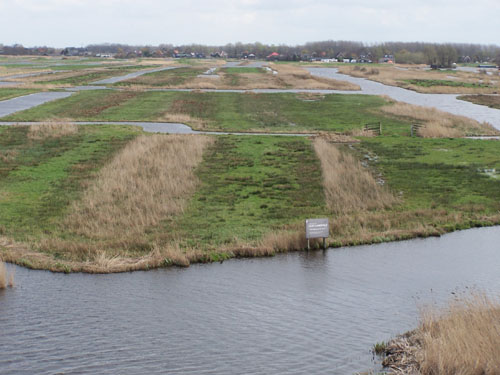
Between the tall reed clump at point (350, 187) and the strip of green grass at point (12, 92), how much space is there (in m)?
64.4

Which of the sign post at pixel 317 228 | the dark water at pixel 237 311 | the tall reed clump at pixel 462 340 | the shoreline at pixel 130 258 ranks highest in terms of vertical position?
the sign post at pixel 317 228

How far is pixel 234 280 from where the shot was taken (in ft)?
69.9

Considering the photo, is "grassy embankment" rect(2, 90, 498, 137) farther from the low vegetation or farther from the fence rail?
the low vegetation

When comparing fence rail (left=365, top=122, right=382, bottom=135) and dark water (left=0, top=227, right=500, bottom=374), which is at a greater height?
fence rail (left=365, top=122, right=382, bottom=135)

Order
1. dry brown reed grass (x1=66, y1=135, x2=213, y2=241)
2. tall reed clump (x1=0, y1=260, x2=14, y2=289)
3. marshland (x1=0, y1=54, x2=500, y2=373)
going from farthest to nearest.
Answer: dry brown reed grass (x1=66, y1=135, x2=213, y2=241)
tall reed clump (x1=0, y1=260, x2=14, y2=289)
marshland (x1=0, y1=54, x2=500, y2=373)

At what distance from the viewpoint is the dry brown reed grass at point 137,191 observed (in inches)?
1055

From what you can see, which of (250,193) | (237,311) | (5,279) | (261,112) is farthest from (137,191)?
(261,112)

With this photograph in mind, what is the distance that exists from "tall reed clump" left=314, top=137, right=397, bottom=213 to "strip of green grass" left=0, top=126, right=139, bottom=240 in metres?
13.6

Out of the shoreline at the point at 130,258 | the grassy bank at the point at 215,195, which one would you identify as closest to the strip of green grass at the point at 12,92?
the grassy bank at the point at 215,195

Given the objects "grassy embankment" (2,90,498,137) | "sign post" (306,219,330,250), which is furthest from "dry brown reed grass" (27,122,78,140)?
"sign post" (306,219,330,250)

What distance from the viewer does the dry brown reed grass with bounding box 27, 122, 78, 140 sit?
50.5 meters

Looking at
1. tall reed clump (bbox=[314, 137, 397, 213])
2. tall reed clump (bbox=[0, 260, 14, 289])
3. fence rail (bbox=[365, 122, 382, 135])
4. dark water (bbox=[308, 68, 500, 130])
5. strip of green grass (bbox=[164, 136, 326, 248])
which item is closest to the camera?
tall reed clump (bbox=[0, 260, 14, 289])

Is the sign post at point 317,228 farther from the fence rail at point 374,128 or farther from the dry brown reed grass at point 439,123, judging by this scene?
the fence rail at point 374,128

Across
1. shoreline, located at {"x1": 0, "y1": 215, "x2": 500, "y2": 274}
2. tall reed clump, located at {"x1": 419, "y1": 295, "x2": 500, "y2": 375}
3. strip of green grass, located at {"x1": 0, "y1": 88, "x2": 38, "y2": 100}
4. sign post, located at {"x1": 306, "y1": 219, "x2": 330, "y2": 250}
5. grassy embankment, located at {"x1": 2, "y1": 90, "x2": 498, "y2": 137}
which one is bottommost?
shoreline, located at {"x1": 0, "y1": 215, "x2": 500, "y2": 274}
